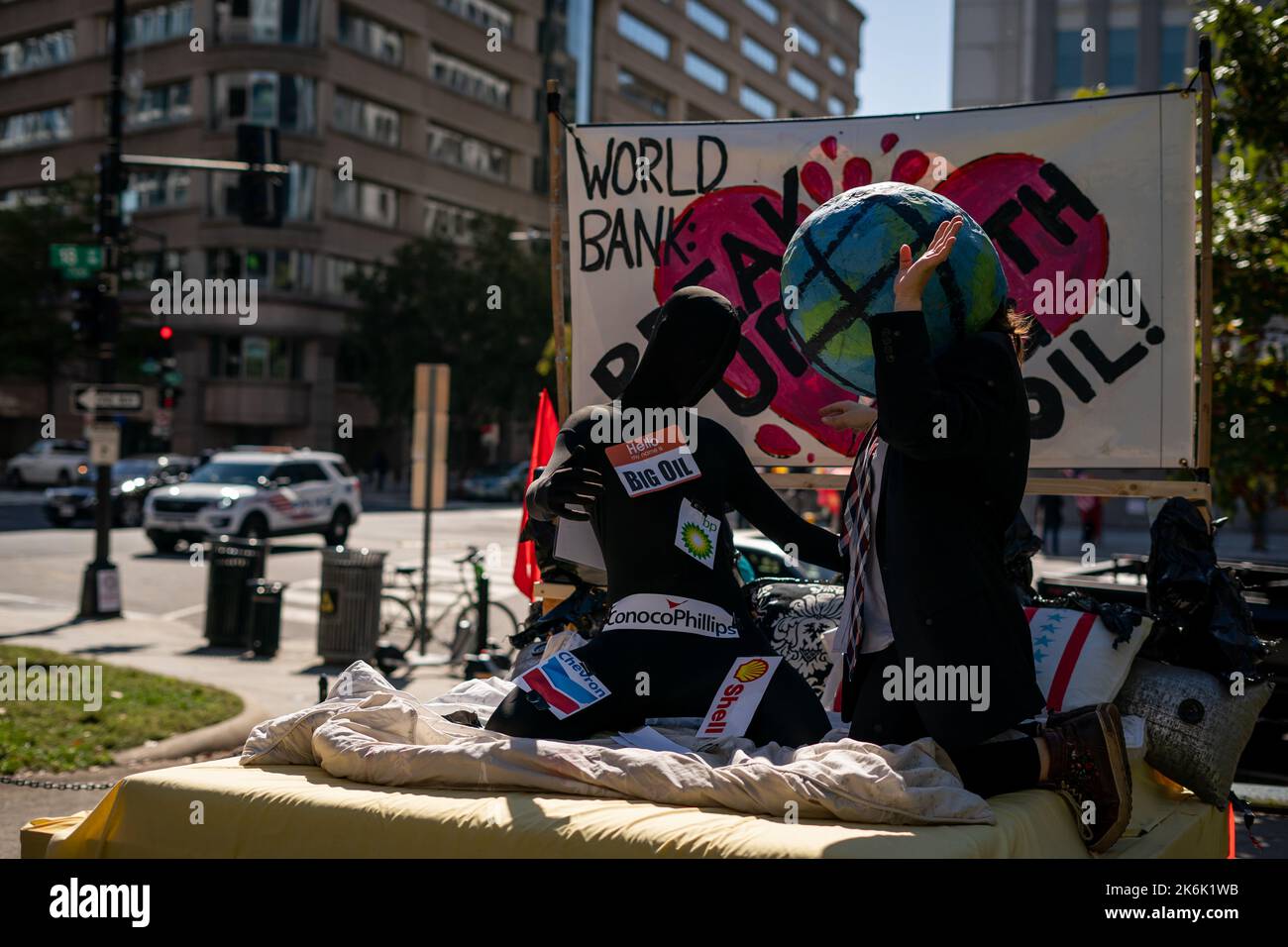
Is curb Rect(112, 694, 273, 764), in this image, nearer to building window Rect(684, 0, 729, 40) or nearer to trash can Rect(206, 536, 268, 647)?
trash can Rect(206, 536, 268, 647)

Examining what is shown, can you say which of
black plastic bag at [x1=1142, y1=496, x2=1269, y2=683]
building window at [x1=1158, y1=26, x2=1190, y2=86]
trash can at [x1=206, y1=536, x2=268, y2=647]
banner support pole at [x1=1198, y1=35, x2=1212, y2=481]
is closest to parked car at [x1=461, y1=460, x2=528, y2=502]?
building window at [x1=1158, y1=26, x2=1190, y2=86]

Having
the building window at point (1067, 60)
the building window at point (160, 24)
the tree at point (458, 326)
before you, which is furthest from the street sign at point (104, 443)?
the building window at point (160, 24)

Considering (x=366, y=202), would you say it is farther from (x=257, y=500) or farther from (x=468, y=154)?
(x=257, y=500)

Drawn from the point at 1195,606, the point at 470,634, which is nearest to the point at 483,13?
the point at 470,634

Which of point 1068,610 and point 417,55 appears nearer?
point 1068,610

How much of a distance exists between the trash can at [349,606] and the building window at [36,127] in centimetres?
4840

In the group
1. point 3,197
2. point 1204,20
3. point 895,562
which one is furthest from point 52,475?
point 895,562

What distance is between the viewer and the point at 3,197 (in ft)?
180

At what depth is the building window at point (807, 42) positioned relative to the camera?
244ft

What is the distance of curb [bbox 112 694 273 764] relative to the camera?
752 centimetres
